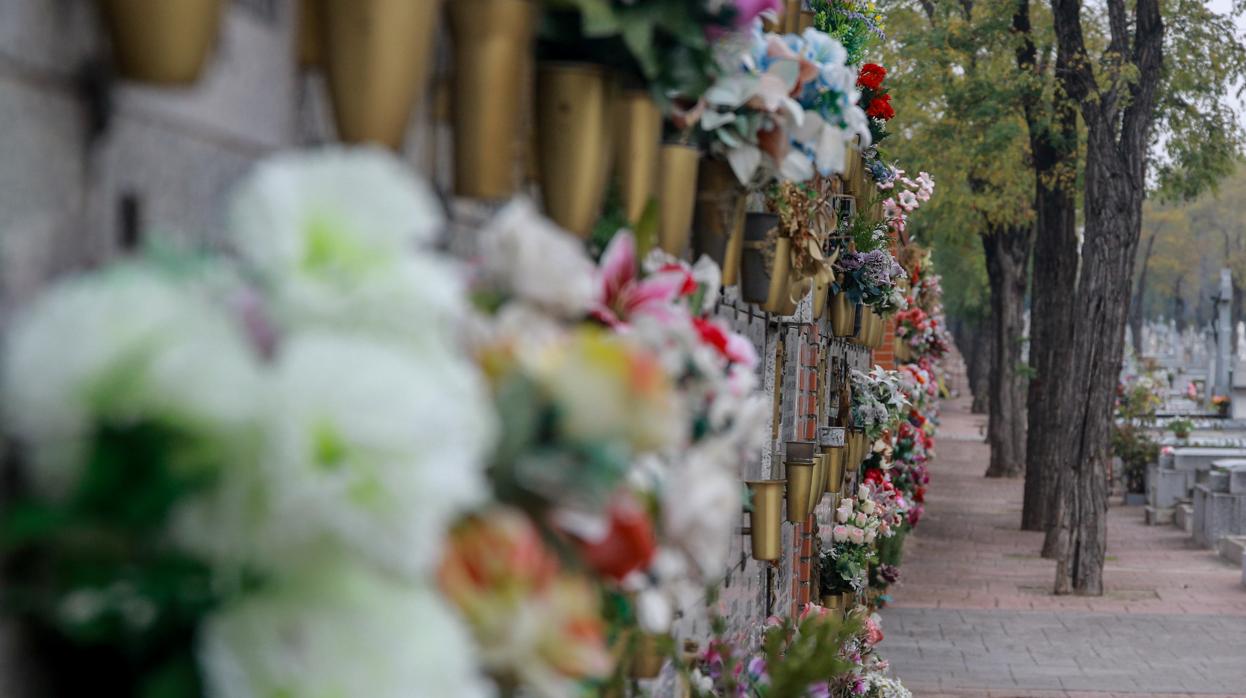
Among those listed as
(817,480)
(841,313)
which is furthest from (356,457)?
(841,313)

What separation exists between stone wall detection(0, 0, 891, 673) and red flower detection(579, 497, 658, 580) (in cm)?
48

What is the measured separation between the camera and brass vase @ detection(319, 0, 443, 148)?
1722mm

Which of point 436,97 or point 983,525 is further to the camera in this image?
point 983,525

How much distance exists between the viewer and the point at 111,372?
1.13 meters

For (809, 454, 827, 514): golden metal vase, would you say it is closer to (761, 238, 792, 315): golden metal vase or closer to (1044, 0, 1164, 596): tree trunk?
(761, 238, 792, 315): golden metal vase

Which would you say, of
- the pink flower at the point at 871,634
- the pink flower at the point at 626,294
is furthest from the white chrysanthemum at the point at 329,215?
the pink flower at the point at 871,634

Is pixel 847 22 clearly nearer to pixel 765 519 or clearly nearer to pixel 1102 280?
pixel 765 519

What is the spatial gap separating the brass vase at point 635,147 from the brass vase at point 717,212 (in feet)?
2.06

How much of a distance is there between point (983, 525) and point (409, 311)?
19424 mm

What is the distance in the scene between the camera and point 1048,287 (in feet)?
65.4

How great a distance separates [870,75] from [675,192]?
5240 mm

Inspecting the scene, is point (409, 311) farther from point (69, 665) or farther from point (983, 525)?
point (983, 525)

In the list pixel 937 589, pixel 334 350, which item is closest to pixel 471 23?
pixel 334 350

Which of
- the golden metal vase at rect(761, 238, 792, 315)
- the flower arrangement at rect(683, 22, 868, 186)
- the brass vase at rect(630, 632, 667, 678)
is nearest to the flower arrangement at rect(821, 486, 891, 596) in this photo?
the golden metal vase at rect(761, 238, 792, 315)
